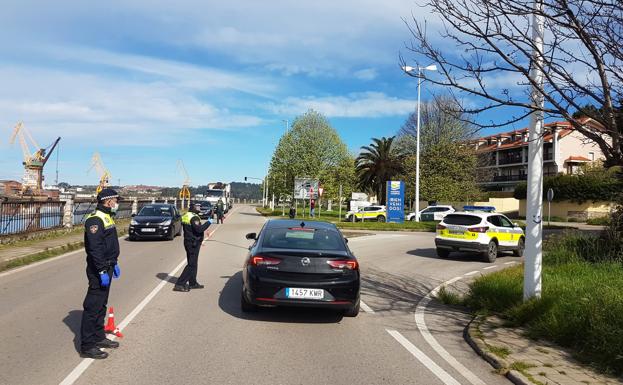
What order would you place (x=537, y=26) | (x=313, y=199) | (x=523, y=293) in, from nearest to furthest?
(x=537, y=26) → (x=523, y=293) → (x=313, y=199)

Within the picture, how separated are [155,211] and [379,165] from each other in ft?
120

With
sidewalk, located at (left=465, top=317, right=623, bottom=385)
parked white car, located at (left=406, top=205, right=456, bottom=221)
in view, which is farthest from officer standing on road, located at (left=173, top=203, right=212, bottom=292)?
parked white car, located at (left=406, top=205, right=456, bottom=221)

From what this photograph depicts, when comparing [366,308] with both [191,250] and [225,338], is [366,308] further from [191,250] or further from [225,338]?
[191,250]

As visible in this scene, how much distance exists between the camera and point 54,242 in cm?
1786

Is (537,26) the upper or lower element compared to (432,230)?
upper

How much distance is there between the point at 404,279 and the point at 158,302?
227 inches

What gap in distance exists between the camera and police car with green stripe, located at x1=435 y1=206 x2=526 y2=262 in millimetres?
15547

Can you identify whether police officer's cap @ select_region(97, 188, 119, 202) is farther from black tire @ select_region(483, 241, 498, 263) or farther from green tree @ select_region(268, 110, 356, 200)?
green tree @ select_region(268, 110, 356, 200)

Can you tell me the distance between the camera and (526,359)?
5.45 meters

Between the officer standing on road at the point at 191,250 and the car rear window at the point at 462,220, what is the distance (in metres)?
8.99

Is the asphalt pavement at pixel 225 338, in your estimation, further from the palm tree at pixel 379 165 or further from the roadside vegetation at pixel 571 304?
the palm tree at pixel 379 165

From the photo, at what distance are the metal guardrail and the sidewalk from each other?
15946mm

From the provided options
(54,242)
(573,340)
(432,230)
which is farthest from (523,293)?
(432,230)

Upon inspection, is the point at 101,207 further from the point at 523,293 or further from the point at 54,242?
the point at 54,242
